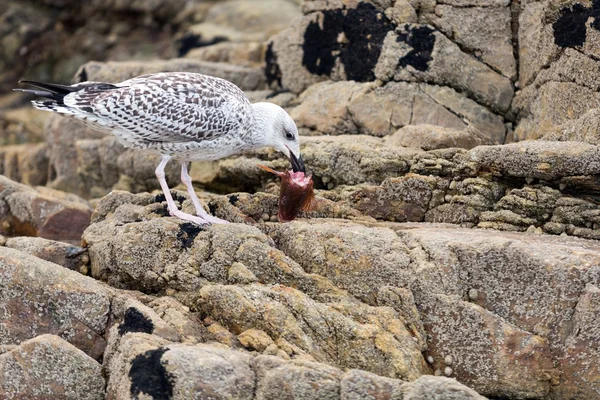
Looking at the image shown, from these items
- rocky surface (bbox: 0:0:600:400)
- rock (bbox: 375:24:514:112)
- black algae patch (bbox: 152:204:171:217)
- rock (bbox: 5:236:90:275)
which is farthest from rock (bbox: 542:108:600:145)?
rock (bbox: 5:236:90:275)

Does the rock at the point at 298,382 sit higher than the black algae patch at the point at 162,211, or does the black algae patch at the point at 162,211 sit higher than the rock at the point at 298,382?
the rock at the point at 298,382

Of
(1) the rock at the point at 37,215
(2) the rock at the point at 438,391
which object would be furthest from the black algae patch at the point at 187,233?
(1) the rock at the point at 37,215

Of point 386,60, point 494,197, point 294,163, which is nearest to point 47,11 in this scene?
point 386,60

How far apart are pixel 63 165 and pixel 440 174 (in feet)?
25.4

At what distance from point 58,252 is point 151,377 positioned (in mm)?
2774

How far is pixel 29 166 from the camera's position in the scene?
607 inches

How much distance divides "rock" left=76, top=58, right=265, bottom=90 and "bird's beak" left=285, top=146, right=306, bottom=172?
13.9 feet

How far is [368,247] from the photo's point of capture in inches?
307

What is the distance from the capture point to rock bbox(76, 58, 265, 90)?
531 inches

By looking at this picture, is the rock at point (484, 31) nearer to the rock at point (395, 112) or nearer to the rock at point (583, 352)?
the rock at point (395, 112)

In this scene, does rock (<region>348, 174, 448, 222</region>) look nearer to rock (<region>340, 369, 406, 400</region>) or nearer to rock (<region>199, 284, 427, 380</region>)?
rock (<region>199, 284, 427, 380</region>)

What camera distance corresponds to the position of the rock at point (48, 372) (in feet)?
22.0

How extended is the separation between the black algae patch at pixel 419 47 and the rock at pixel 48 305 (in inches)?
220

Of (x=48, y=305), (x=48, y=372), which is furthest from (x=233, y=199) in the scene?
(x=48, y=372)
